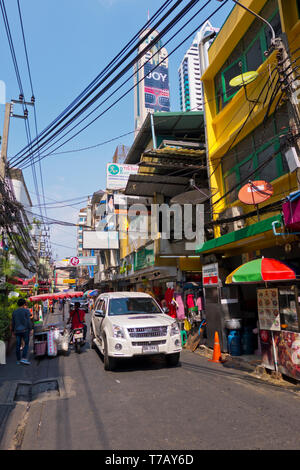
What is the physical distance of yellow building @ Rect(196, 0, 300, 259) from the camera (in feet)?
29.0

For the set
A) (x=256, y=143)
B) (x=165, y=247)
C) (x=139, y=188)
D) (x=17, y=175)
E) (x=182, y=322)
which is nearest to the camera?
(x=256, y=143)

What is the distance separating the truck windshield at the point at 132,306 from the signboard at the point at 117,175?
56.3 feet

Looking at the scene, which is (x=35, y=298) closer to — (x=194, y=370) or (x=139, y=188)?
(x=139, y=188)

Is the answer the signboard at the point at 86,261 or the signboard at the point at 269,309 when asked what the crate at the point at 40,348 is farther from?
the signboard at the point at 86,261

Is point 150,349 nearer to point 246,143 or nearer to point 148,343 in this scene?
point 148,343

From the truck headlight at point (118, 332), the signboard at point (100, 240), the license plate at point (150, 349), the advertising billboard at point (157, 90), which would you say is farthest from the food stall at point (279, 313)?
the advertising billboard at point (157, 90)

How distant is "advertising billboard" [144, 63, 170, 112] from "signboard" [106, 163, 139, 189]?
12133 centimetres

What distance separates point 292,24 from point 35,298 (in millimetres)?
14929

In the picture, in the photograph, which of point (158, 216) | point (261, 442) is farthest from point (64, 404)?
point (158, 216)

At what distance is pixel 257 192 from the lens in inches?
347

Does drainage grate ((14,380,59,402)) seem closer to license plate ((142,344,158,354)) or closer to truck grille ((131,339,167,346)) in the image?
truck grille ((131,339,167,346))

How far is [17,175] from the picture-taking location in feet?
147

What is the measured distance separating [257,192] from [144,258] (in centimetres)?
1195

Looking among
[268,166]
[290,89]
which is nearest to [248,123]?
[268,166]
